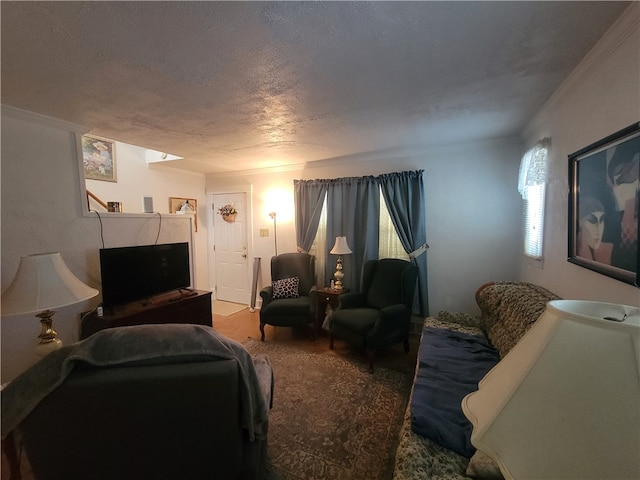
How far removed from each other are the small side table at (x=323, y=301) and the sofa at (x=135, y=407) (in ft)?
7.34

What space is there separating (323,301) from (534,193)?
247 cm

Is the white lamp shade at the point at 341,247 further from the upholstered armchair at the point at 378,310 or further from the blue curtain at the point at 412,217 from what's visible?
the blue curtain at the point at 412,217

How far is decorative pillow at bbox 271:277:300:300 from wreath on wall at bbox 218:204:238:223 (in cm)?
167

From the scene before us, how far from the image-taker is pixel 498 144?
2.94 meters

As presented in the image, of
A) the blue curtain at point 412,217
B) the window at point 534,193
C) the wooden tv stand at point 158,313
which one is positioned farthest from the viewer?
the blue curtain at point 412,217

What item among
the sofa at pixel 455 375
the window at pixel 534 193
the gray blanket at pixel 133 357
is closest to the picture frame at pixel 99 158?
the gray blanket at pixel 133 357

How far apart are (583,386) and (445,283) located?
295cm

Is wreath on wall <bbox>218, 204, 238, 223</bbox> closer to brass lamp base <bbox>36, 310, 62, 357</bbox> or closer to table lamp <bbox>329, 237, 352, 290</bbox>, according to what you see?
table lamp <bbox>329, 237, 352, 290</bbox>

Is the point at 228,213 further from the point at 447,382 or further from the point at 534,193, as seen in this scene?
the point at 534,193

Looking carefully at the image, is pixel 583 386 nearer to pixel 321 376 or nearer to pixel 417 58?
pixel 417 58

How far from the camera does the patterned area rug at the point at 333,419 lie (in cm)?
160

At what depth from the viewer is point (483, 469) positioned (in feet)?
3.39

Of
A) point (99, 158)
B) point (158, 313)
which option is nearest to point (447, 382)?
point (158, 313)

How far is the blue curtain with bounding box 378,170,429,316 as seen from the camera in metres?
3.23
